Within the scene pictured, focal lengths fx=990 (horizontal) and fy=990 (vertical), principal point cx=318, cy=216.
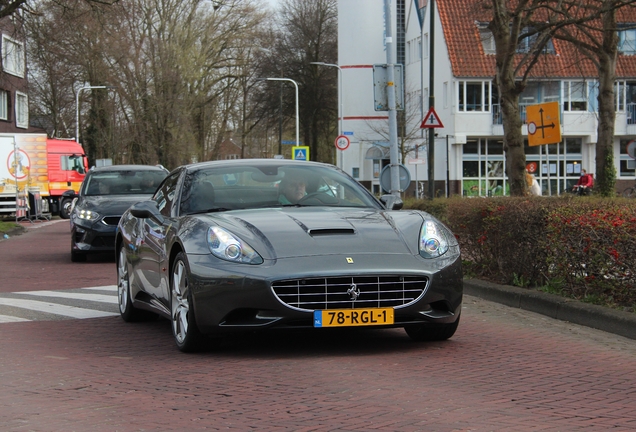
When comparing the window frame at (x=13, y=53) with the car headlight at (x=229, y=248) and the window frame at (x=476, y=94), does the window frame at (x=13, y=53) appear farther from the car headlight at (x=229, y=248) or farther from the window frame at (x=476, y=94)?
the window frame at (x=476, y=94)

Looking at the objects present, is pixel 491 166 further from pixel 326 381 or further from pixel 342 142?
pixel 326 381

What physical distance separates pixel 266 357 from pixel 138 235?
2453mm

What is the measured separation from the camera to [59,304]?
10.9m

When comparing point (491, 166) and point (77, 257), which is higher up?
point (491, 166)

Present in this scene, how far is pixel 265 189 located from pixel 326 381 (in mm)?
2396

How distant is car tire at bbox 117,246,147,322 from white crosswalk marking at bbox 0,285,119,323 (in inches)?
19.5

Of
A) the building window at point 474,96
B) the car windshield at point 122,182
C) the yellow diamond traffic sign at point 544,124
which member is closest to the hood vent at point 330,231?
the car windshield at point 122,182

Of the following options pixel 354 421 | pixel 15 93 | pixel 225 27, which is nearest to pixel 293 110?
pixel 225 27

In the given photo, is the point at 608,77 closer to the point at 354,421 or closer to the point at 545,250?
the point at 545,250

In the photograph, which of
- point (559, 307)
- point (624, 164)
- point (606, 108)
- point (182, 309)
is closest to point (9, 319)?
point (182, 309)

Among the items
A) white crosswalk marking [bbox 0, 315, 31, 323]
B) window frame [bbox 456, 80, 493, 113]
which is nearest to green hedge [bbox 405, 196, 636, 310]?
white crosswalk marking [bbox 0, 315, 31, 323]

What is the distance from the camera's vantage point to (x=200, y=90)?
59.9m

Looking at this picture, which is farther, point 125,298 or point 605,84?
point 605,84

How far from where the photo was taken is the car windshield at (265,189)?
25.9ft
